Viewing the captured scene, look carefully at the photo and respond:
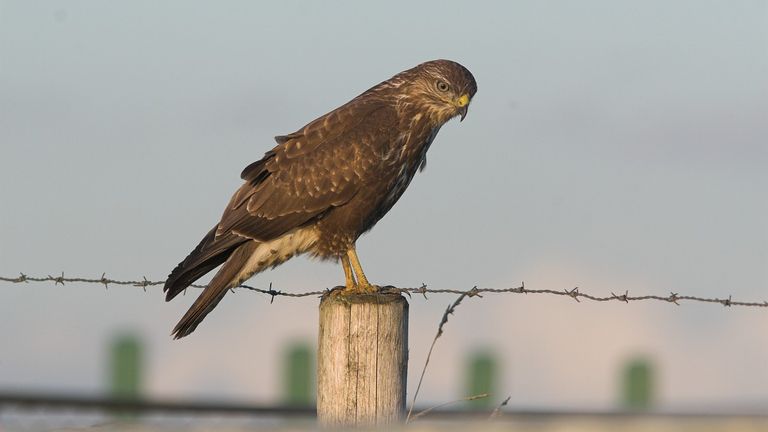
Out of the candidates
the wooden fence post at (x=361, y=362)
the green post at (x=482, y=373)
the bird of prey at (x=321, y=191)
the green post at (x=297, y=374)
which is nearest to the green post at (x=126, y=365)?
the green post at (x=297, y=374)

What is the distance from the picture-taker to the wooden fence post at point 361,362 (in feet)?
15.9

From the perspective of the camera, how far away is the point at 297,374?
18297 mm

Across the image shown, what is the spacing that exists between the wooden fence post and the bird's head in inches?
120

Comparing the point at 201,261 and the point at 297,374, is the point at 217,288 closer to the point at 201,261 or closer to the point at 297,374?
the point at 201,261

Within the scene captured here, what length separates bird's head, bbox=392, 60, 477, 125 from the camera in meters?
7.82

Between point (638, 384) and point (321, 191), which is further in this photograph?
point (638, 384)

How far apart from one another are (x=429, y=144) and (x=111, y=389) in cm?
1226

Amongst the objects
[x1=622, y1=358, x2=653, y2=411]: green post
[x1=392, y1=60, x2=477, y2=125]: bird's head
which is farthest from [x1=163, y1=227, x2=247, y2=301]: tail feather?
[x1=622, y1=358, x2=653, y2=411]: green post

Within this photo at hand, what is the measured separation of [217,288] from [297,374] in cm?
1143

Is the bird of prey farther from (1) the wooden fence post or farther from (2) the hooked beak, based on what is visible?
(1) the wooden fence post

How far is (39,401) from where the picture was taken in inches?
353

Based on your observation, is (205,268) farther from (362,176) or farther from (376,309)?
(376,309)

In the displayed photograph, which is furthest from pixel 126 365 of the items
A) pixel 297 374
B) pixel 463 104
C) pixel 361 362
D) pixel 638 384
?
pixel 361 362

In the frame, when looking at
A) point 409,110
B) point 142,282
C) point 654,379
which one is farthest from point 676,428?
point 654,379
